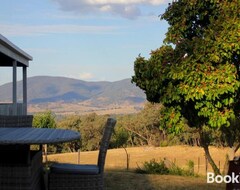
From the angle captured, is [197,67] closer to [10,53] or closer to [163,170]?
[163,170]

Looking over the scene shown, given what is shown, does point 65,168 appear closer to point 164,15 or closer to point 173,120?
point 173,120

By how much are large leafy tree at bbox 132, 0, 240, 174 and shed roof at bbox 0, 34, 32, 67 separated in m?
4.67

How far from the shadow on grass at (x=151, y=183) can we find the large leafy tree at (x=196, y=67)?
0.88 meters

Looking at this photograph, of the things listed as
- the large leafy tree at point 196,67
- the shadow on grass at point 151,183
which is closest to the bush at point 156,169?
the shadow on grass at point 151,183

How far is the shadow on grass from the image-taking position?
6.90 meters

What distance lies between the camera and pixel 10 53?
12.6 meters

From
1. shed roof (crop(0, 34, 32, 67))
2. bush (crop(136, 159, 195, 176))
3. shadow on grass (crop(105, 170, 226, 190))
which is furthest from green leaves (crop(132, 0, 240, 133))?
shed roof (crop(0, 34, 32, 67))

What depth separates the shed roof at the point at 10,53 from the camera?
11.4 meters

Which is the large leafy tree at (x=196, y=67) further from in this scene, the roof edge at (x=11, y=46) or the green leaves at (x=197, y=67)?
the roof edge at (x=11, y=46)

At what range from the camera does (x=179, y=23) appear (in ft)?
24.9

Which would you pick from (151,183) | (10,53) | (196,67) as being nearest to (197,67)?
(196,67)

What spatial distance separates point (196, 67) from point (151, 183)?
2.09 m

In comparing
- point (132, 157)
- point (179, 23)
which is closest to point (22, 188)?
point (179, 23)

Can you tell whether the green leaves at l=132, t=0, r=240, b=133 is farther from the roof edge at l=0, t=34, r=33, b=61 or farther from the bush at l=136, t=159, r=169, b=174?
the roof edge at l=0, t=34, r=33, b=61
